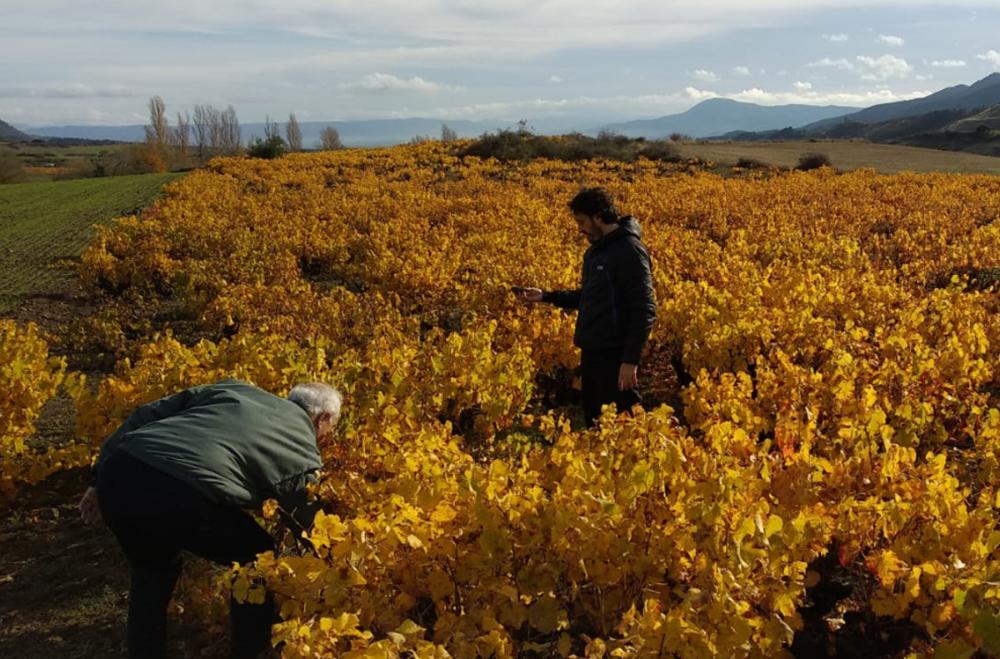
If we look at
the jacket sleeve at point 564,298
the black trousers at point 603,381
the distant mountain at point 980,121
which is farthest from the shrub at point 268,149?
the distant mountain at point 980,121

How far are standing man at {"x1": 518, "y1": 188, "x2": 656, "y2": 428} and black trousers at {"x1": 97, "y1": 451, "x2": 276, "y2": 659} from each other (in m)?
2.38

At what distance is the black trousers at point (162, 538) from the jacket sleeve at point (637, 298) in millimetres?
2341

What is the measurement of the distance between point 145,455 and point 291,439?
0.54 meters

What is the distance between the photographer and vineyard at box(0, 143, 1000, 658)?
7.18 ft

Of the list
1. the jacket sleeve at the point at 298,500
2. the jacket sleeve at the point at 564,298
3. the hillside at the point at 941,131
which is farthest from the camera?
the hillside at the point at 941,131

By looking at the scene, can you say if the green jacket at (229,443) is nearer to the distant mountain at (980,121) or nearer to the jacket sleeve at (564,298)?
the jacket sleeve at (564,298)

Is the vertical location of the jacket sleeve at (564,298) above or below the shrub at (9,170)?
below

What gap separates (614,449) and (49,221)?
24.3 metres

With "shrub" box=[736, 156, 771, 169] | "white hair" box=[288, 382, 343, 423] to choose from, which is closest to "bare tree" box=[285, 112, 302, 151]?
"shrub" box=[736, 156, 771, 169]

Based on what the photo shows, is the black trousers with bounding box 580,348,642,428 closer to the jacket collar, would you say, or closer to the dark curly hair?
the jacket collar

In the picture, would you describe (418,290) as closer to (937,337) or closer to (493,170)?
(937,337)

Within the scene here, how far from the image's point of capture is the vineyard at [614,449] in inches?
86.2

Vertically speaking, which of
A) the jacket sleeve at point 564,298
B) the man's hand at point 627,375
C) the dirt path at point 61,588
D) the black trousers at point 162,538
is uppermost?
the jacket sleeve at point 564,298

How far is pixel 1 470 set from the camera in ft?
15.6
